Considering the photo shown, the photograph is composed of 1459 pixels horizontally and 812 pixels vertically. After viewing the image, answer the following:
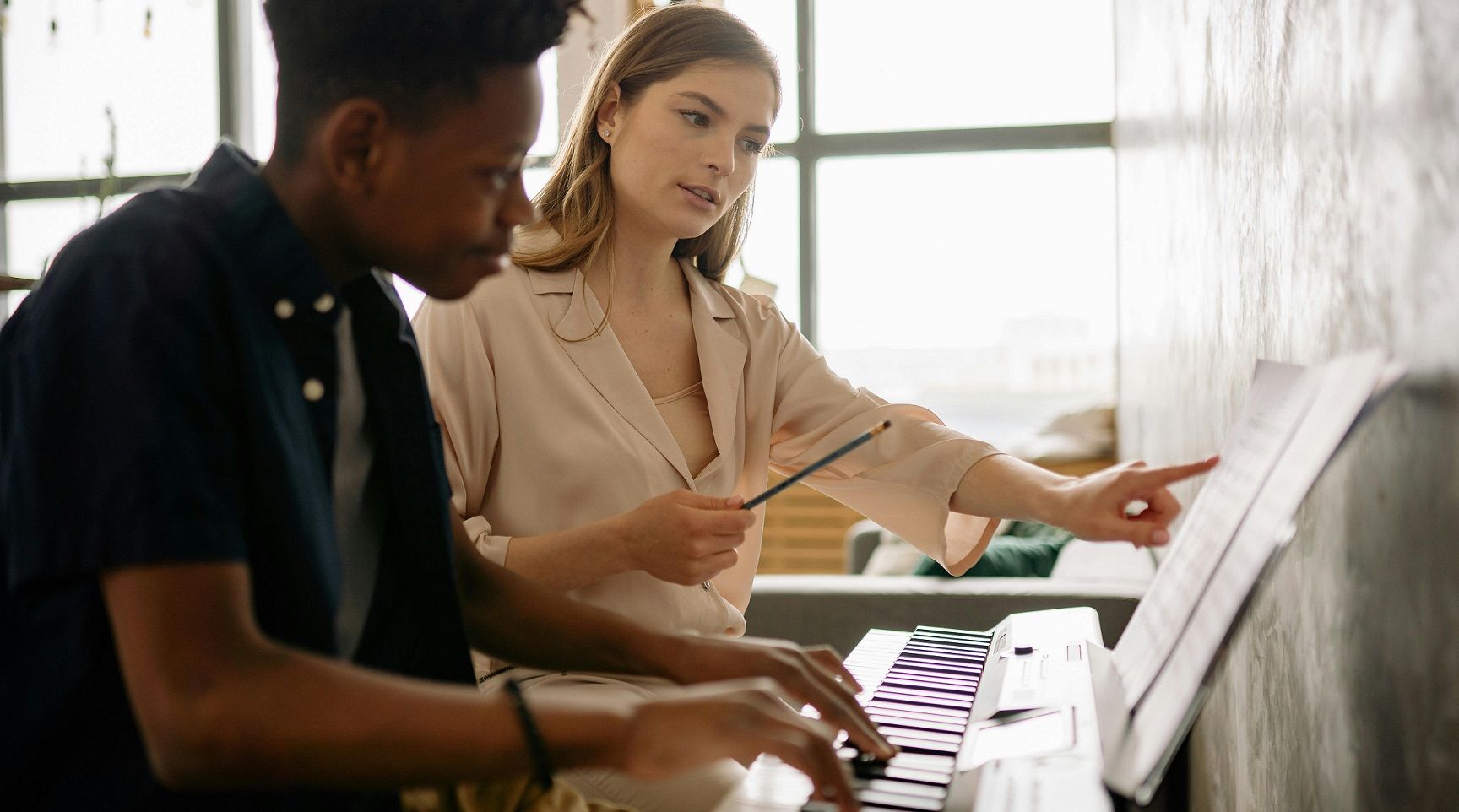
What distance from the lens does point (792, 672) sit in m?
0.94

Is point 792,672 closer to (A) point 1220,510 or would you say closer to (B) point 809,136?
(A) point 1220,510

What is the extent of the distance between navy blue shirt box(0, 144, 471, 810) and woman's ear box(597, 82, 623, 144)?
2.85 ft

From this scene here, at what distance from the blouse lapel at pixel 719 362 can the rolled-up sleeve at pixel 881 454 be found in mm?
89

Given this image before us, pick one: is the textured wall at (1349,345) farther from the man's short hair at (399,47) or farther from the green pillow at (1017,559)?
the green pillow at (1017,559)

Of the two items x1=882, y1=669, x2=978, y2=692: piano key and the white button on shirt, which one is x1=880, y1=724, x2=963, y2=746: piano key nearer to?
x1=882, y1=669, x2=978, y2=692: piano key

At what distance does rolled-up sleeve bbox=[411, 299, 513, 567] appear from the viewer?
1.48m

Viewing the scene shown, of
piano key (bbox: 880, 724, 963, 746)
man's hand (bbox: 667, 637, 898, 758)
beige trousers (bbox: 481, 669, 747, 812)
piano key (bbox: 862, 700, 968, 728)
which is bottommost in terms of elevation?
beige trousers (bbox: 481, 669, 747, 812)

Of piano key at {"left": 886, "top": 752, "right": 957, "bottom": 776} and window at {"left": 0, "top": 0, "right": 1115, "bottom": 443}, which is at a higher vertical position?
window at {"left": 0, "top": 0, "right": 1115, "bottom": 443}

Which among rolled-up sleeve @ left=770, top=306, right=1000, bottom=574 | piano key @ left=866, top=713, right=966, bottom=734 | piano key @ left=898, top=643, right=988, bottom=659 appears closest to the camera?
piano key @ left=866, top=713, right=966, bottom=734

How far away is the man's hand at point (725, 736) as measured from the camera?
667 millimetres

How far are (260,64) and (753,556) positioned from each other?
493cm

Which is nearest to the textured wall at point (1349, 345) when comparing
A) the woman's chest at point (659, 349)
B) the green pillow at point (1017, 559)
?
the woman's chest at point (659, 349)

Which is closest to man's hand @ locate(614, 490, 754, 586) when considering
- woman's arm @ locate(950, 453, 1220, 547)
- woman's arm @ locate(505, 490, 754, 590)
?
woman's arm @ locate(505, 490, 754, 590)

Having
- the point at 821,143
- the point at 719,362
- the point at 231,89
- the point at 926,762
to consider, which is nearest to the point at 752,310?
the point at 719,362
